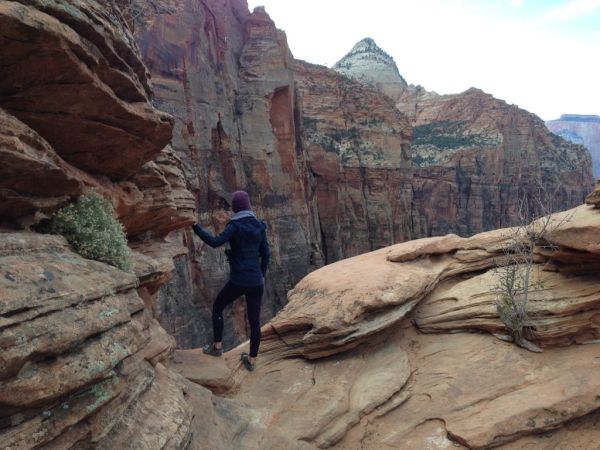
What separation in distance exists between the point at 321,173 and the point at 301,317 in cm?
3459

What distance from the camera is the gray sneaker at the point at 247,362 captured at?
6.80 metres

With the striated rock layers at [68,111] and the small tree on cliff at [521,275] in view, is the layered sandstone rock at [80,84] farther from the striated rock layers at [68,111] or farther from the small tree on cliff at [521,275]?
the small tree on cliff at [521,275]

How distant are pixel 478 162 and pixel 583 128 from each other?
13228 cm

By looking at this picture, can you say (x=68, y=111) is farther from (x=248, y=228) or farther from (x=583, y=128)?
(x=583, y=128)

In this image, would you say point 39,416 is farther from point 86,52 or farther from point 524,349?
point 524,349

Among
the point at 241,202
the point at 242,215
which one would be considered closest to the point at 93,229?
the point at 242,215

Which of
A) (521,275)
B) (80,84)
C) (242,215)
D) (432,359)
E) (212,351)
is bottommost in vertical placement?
(432,359)

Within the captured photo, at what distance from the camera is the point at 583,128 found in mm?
165125

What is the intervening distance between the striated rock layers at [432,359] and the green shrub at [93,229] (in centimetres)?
227

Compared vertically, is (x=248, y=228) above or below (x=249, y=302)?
above

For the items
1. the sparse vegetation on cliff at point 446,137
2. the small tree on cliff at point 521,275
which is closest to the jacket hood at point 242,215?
the small tree on cliff at point 521,275

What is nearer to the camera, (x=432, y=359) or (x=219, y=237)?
(x=219, y=237)

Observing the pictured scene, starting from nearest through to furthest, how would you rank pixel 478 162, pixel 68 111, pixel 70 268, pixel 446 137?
pixel 70 268
pixel 68 111
pixel 478 162
pixel 446 137

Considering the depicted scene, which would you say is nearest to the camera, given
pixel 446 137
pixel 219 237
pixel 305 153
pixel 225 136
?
pixel 219 237
